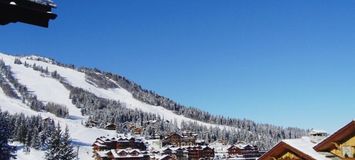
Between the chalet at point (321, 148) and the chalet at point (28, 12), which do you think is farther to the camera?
the chalet at point (321, 148)

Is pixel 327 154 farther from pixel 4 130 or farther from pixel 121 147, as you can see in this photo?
pixel 121 147

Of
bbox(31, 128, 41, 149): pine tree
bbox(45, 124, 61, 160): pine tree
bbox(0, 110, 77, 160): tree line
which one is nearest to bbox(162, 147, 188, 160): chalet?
bbox(0, 110, 77, 160): tree line

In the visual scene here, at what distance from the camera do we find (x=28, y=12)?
25.6ft

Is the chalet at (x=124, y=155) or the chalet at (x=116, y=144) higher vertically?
the chalet at (x=116, y=144)

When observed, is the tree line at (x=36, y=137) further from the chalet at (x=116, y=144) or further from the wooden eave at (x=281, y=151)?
the wooden eave at (x=281, y=151)

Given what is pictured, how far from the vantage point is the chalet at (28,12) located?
25.0 feet

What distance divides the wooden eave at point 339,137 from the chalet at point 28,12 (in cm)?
1638

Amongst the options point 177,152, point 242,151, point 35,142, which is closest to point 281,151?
point 177,152

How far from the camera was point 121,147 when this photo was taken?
16350 cm

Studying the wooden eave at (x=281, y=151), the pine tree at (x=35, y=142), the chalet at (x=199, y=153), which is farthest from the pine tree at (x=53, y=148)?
the chalet at (x=199, y=153)

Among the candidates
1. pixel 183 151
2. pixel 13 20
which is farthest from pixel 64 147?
pixel 183 151

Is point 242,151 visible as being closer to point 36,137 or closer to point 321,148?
point 36,137

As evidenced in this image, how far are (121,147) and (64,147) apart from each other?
3717 inches

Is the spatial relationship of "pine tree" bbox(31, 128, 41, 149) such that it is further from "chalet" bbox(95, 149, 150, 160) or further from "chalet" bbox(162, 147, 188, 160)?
"chalet" bbox(162, 147, 188, 160)
